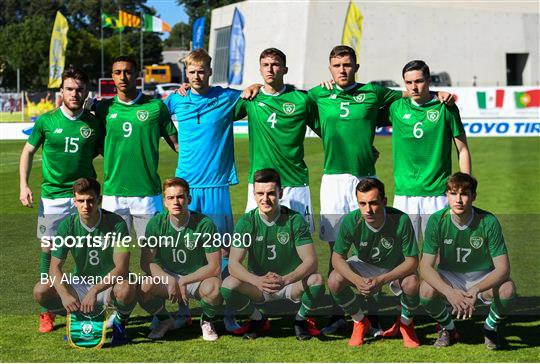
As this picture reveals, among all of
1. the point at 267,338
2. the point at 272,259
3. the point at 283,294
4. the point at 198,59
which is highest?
the point at 198,59

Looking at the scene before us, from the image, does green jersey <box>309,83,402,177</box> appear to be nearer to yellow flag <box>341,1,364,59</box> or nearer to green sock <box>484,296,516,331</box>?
green sock <box>484,296,516,331</box>

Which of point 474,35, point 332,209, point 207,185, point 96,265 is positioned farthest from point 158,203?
point 474,35

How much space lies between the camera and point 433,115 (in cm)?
589

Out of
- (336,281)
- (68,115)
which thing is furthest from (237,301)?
(68,115)

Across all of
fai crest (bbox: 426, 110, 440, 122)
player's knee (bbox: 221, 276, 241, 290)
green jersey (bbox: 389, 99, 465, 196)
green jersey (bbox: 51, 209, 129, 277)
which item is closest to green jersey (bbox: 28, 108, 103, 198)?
green jersey (bbox: 51, 209, 129, 277)

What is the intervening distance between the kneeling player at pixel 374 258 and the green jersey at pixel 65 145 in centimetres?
209

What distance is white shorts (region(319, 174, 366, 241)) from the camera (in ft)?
20.0

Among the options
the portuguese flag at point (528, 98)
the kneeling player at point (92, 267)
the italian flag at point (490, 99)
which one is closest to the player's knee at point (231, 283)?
the kneeling player at point (92, 267)

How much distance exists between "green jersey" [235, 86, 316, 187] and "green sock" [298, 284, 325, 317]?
0.95 metres

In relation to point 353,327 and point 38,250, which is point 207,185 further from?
point 38,250

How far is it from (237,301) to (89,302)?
1.02 meters

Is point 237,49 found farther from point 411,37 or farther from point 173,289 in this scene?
point 173,289

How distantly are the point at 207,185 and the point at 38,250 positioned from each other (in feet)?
11.7

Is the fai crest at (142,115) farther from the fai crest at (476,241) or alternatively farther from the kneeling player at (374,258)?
the fai crest at (476,241)
